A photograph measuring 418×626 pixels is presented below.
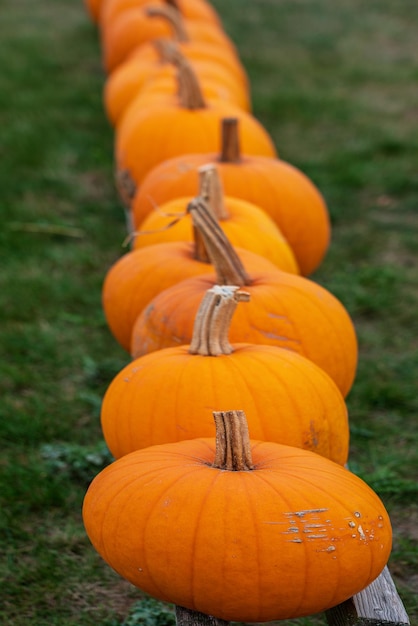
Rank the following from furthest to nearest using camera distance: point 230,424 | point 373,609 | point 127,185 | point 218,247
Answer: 1. point 127,185
2. point 218,247
3. point 373,609
4. point 230,424

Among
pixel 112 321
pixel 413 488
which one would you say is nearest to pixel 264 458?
pixel 413 488

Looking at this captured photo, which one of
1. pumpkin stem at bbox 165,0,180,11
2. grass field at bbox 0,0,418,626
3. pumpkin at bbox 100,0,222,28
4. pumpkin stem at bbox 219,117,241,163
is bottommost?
grass field at bbox 0,0,418,626

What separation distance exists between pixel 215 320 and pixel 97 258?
8.83 ft

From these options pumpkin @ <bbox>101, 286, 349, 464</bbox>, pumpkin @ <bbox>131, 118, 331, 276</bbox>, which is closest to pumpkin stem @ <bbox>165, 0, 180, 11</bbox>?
pumpkin @ <bbox>131, 118, 331, 276</bbox>

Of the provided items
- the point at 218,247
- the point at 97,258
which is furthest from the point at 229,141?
the point at 218,247

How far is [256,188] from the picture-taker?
13.2 ft

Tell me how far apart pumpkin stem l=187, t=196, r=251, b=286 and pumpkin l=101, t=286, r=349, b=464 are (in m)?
0.34

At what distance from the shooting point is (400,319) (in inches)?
175

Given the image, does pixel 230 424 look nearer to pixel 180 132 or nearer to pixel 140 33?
pixel 180 132

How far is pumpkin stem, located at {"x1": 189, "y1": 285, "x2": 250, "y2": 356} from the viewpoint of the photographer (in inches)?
93.3

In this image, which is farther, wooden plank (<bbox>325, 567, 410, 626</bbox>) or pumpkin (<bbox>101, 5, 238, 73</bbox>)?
pumpkin (<bbox>101, 5, 238, 73</bbox>)

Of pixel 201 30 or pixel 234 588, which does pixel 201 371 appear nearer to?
pixel 234 588

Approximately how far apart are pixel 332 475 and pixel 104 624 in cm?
87

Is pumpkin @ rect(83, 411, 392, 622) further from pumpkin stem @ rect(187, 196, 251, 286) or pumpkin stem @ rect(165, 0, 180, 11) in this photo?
pumpkin stem @ rect(165, 0, 180, 11)
